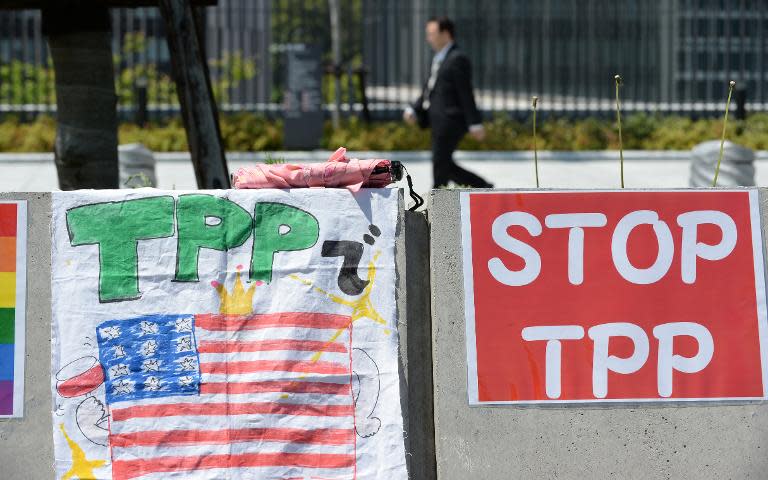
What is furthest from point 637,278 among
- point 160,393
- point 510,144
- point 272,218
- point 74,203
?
point 510,144

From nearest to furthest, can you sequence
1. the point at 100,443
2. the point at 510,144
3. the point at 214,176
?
1. the point at 100,443
2. the point at 214,176
3. the point at 510,144

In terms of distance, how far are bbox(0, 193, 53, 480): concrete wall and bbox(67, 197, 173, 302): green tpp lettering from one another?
16 cm

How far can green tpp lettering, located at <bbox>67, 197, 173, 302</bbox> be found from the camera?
5.30m

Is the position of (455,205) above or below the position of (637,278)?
above

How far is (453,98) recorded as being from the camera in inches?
428

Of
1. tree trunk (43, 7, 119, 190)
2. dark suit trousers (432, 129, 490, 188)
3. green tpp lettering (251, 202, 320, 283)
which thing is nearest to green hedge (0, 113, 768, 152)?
dark suit trousers (432, 129, 490, 188)

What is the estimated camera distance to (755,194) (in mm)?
5520

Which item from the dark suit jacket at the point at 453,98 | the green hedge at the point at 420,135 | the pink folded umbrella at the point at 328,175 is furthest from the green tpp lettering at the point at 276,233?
the green hedge at the point at 420,135

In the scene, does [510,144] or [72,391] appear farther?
[510,144]

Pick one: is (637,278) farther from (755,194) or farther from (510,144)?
(510,144)

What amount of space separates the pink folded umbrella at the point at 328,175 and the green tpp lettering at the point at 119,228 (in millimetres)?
451

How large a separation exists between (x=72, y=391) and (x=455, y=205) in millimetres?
1876

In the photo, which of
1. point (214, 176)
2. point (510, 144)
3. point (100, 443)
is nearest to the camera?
point (100, 443)

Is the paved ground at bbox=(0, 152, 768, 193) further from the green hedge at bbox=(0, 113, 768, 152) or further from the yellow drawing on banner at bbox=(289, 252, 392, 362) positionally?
the yellow drawing on banner at bbox=(289, 252, 392, 362)
